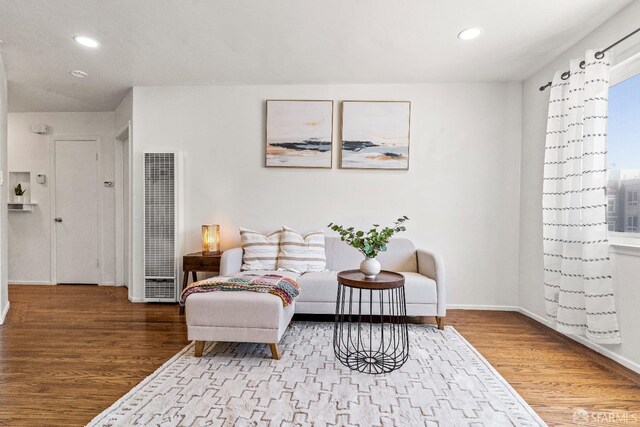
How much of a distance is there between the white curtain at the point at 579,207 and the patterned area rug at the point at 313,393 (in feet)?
2.89

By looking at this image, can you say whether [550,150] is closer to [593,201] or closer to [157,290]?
[593,201]

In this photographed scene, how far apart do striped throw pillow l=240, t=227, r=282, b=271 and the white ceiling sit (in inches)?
69.0

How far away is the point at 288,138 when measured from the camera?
3717 millimetres

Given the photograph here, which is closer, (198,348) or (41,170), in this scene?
(198,348)

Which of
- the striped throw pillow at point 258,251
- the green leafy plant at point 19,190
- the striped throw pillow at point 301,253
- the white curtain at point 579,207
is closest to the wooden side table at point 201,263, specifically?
the striped throw pillow at point 258,251

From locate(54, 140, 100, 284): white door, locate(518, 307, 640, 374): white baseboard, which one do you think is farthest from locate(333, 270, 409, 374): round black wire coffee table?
locate(54, 140, 100, 284): white door

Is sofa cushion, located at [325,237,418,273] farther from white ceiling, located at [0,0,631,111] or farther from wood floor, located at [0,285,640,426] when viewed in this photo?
white ceiling, located at [0,0,631,111]

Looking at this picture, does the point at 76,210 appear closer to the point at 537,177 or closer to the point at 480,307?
the point at 480,307

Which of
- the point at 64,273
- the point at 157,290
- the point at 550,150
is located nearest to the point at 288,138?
the point at 157,290

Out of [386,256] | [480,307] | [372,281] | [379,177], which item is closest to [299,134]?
[379,177]

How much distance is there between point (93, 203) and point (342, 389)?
15.0ft

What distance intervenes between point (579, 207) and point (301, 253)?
2.41m

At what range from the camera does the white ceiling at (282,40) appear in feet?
7.47

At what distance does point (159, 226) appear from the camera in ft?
12.1
